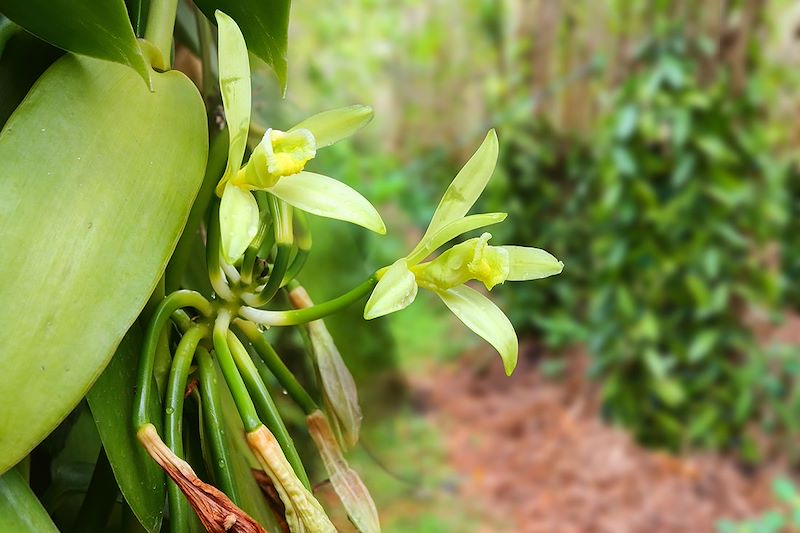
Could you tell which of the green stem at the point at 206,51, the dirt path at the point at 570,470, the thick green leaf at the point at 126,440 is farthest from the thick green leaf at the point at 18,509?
the dirt path at the point at 570,470

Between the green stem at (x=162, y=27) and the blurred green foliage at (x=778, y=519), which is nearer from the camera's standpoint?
the green stem at (x=162, y=27)

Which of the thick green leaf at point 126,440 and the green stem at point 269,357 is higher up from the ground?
the green stem at point 269,357

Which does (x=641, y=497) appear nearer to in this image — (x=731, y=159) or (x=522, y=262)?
(x=731, y=159)

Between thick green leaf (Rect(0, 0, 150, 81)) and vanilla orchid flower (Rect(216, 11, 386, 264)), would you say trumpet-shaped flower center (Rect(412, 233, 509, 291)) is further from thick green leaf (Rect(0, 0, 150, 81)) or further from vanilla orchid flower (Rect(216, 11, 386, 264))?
thick green leaf (Rect(0, 0, 150, 81))

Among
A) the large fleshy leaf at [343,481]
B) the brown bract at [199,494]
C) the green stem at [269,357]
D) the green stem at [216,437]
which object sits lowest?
the brown bract at [199,494]

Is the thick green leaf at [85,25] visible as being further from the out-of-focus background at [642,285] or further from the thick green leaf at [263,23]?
the out-of-focus background at [642,285]
